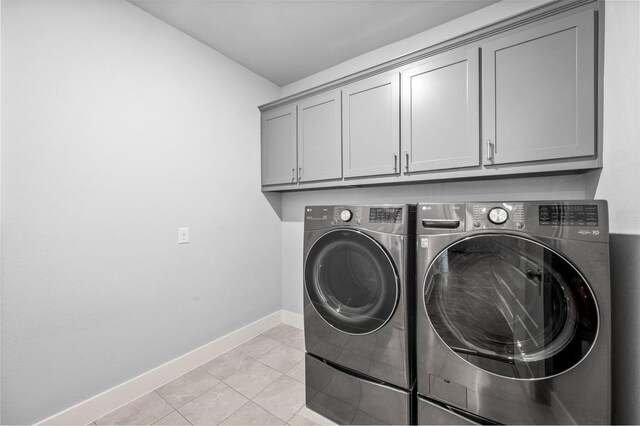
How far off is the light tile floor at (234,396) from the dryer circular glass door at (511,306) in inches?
40.5

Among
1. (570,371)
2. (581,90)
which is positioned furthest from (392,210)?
(581,90)

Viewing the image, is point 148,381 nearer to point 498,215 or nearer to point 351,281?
point 351,281

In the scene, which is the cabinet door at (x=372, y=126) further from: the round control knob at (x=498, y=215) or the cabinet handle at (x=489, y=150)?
the round control knob at (x=498, y=215)

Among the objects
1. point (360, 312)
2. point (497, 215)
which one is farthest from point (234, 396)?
point (497, 215)

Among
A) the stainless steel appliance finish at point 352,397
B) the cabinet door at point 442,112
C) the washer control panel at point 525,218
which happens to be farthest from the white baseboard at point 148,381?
the cabinet door at point 442,112

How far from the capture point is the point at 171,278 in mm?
1954

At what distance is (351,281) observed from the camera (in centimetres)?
153

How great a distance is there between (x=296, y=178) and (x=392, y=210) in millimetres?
1210

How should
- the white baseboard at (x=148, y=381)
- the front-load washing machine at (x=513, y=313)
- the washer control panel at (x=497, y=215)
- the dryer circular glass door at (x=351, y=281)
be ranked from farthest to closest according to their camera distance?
the white baseboard at (x=148, y=381), the dryer circular glass door at (x=351, y=281), the washer control panel at (x=497, y=215), the front-load washing machine at (x=513, y=313)

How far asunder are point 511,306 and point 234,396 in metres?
1.75

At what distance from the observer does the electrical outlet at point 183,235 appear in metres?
2.00

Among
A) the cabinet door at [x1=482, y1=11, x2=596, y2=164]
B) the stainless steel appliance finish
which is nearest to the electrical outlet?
the stainless steel appliance finish

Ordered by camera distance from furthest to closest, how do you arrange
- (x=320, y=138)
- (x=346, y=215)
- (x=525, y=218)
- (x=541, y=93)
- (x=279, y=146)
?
(x=279, y=146), (x=320, y=138), (x=346, y=215), (x=541, y=93), (x=525, y=218)

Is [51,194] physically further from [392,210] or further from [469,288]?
[469,288]
